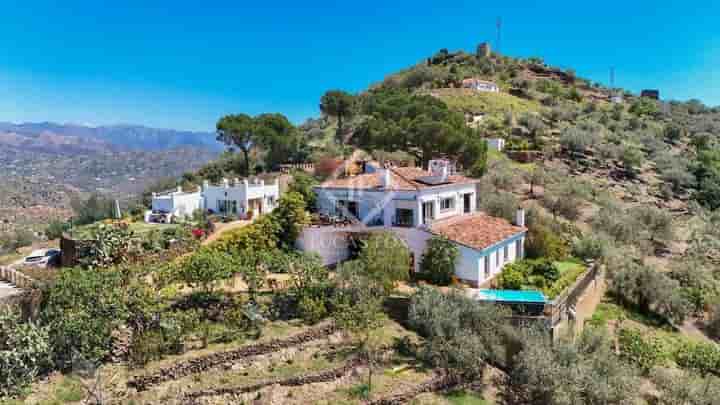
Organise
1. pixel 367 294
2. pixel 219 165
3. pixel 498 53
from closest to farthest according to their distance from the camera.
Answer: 1. pixel 367 294
2. pixel 219 165
3. pixel 498 53

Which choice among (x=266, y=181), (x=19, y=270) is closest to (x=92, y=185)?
(x=266, y=181)

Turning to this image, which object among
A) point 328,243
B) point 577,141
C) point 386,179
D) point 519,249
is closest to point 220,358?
point 328,243

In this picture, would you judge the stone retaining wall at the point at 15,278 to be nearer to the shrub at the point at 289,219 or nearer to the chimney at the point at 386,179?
the shrub at the point at 289,219

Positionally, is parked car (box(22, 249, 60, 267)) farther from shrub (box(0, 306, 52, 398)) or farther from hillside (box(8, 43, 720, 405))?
shrub (box(0, 306, 52, 398))

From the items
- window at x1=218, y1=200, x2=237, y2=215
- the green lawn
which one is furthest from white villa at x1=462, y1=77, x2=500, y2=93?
the green lawn

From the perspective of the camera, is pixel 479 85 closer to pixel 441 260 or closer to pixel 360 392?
pixel 441 260

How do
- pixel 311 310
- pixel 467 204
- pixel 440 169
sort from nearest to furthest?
pixel 311 310 < pixel 440 169 < pixel 467 204

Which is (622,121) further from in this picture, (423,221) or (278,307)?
(278,307)
